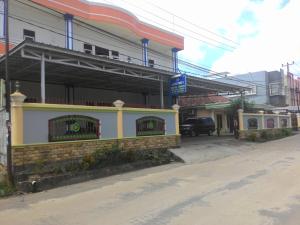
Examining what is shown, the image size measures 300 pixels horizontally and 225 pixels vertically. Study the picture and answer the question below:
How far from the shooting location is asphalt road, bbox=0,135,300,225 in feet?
23.6

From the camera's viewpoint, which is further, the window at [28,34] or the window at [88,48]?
the window at [88,48]

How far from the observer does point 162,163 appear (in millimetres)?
16141

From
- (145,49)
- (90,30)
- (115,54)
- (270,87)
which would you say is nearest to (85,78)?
(90,30)

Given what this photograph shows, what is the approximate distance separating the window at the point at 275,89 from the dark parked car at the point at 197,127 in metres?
25.5

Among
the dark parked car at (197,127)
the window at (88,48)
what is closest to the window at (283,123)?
the dark parked car at (197,127)

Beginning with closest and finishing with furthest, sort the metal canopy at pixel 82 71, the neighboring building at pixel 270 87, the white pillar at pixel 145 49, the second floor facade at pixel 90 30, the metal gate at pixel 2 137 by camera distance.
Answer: the metal gate at pixel 2 137 → the metal canopy at pixel 82 71 → the second floor facade at pixel 90 30 → the white pillar at pixel 145 49 → the neighboring building at pixel 270 87

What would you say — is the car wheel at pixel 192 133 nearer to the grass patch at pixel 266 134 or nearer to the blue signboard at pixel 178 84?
the grass patch at pixel 266 134

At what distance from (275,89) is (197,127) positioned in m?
27.3

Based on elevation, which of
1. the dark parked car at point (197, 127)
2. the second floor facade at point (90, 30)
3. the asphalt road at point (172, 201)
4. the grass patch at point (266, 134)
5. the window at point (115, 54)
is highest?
the second floor facade at point (90, 30)

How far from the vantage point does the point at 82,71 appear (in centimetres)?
1945

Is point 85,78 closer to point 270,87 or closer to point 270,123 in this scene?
point 270,123

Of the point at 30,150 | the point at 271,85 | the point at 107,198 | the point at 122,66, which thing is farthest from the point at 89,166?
the point at 271,85

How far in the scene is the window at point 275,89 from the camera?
5597 cm

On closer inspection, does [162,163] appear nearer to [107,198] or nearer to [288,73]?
[107,198]
